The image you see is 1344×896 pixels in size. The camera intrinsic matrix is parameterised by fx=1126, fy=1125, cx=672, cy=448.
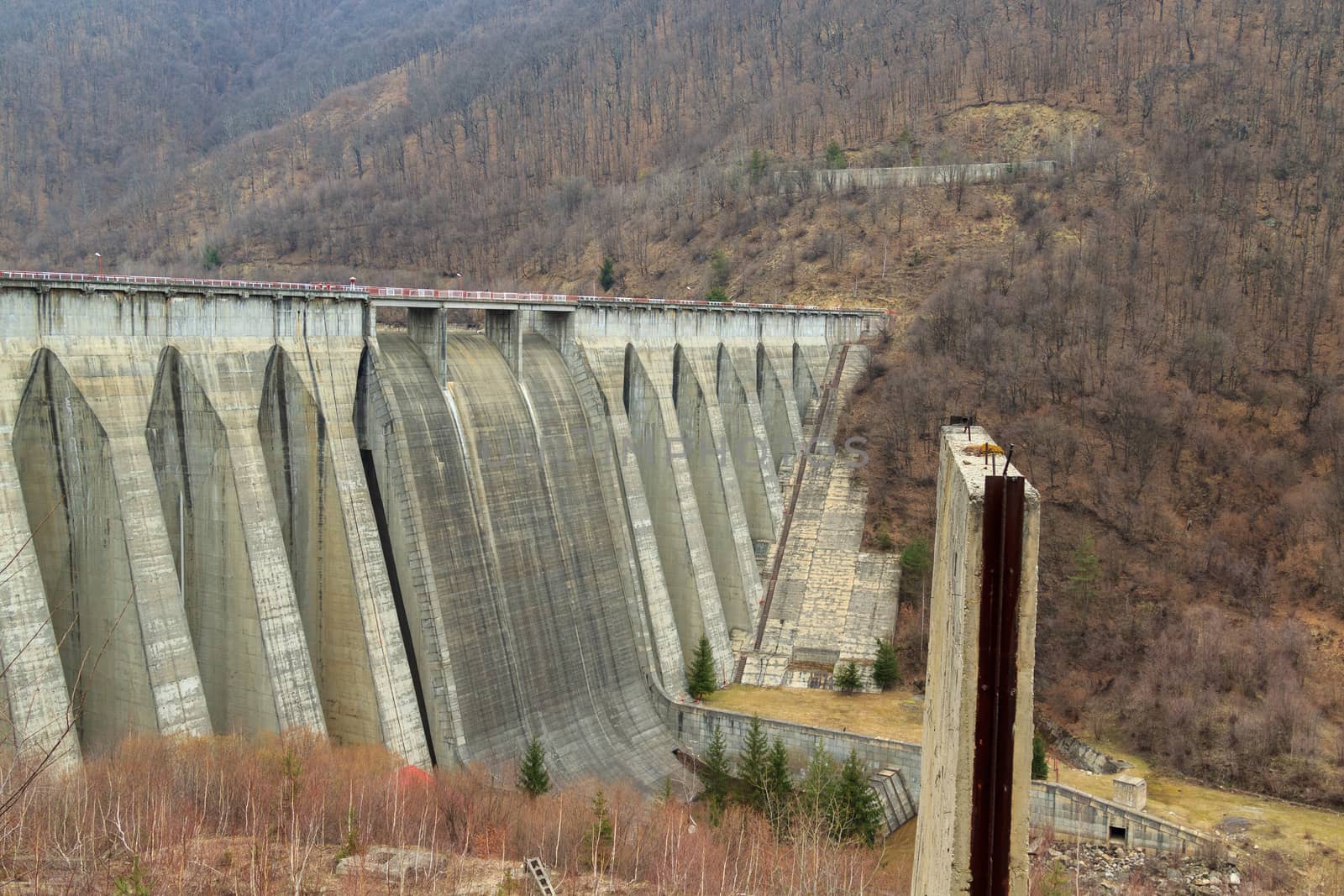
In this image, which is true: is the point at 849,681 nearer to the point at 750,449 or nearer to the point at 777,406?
the point at 750,449

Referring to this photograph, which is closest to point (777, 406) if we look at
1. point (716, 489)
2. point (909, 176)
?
point (716, 489)

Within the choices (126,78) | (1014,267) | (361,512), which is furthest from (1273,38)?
(126,78)

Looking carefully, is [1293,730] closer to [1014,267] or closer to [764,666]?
[764,666]

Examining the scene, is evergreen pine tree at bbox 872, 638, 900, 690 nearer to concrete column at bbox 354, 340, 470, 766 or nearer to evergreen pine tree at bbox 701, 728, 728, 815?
evergreen pine tree at bbox 701, 728, 728, 815

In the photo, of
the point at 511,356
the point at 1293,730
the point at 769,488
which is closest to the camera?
the point at 1293,730

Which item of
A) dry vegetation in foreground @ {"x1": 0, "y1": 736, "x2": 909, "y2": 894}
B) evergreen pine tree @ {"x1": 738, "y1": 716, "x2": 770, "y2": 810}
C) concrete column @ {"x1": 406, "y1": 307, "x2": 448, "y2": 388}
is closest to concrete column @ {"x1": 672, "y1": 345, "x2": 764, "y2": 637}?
evergreen pine tree @ {"x1": 738, "y1": 716, "x2": 770, "y2": 810}

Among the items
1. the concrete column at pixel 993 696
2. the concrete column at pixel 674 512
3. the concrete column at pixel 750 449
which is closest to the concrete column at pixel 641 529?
the concrete column at pixel 674 512
